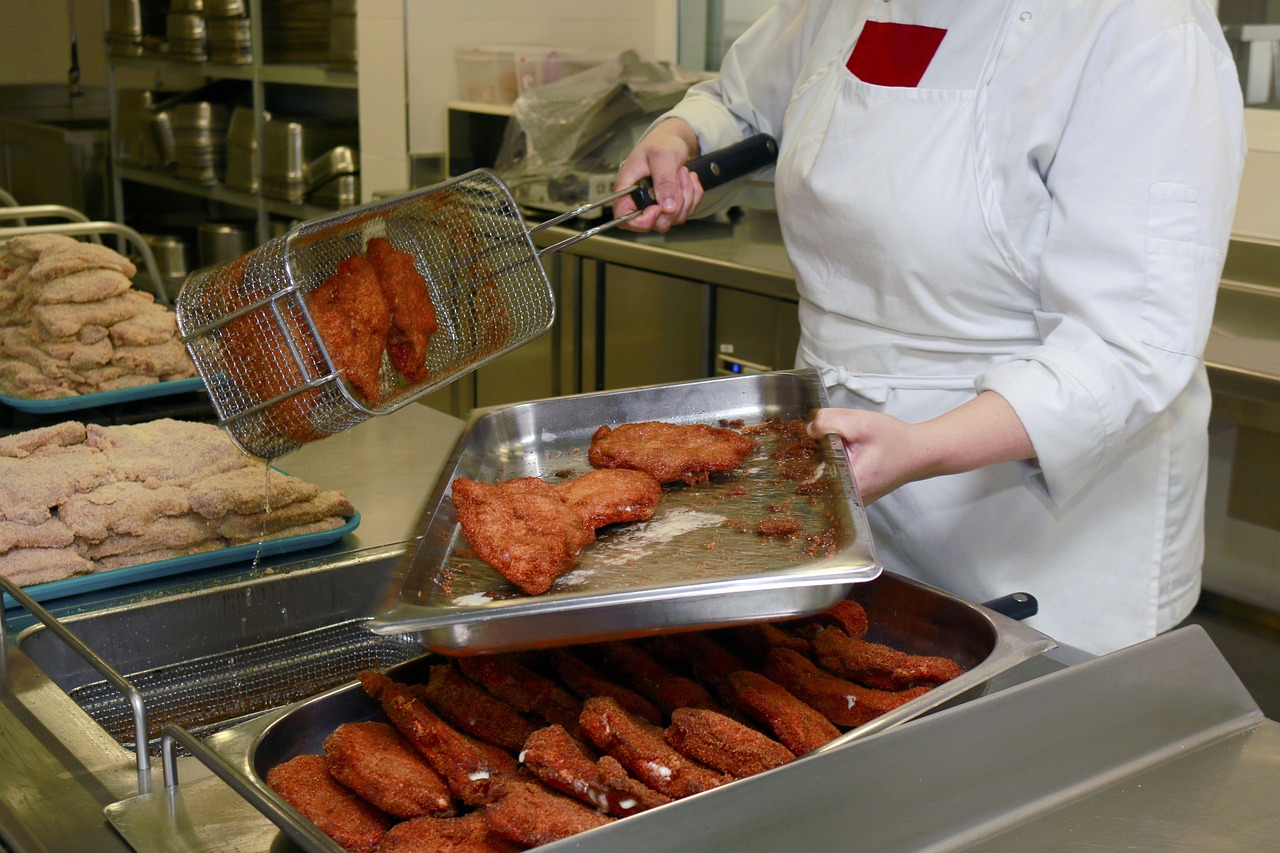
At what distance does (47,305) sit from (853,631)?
4.75ft

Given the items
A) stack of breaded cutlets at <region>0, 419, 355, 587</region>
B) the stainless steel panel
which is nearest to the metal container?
the stainless steel panel

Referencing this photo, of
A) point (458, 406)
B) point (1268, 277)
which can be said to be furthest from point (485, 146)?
point (1268, 277)

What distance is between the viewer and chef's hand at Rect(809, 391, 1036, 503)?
1043 millimetres

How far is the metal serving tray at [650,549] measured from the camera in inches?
31.0

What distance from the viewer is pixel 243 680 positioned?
125 cm

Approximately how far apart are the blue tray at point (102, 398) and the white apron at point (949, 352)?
0.98m

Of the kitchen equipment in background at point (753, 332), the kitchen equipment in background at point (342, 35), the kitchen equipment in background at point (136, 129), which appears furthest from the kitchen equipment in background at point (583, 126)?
the kitchen equipment in background at point (136, 129)

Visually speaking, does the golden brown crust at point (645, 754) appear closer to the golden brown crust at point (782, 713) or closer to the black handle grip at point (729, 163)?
the golden brown crust at point (782, 713)

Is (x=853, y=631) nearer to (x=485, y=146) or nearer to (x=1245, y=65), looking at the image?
(x=1245, y=65)

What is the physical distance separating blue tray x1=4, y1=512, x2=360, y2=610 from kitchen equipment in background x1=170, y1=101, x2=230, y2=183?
314cm

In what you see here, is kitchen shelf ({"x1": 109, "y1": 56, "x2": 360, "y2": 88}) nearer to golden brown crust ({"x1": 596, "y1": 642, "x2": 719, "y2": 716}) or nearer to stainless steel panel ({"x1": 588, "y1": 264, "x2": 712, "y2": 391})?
stainless steel panel ({"x1": 588, "y1": 264, "x2": 712, "y2": 391})

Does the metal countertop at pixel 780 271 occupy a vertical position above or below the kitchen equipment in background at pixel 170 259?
above

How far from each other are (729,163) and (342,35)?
242 centimetres

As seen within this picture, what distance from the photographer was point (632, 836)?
720 millimetres
